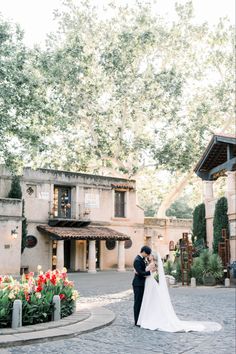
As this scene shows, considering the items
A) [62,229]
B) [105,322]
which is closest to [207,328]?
[105,322]

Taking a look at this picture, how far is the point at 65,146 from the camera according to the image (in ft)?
108

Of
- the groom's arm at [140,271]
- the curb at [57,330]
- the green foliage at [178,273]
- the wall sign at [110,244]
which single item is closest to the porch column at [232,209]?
the green foliage at [178,273]

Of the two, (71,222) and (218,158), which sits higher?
(218,158)

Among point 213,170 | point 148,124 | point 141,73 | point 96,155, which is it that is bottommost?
point 213,170

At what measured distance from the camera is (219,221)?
22.5 metres

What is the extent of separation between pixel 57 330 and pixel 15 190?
2053cm

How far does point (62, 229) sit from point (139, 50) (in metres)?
13.8

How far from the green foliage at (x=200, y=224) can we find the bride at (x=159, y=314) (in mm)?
16125

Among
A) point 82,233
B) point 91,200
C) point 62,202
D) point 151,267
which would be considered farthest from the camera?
point 91,200

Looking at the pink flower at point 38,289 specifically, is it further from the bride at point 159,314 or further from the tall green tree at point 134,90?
the tall green tree at point 134,90

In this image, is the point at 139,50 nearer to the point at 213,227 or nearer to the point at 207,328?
the point at 213,227

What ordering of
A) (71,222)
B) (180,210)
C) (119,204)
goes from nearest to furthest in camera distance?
(71,222) → (119,204) → (180,210)

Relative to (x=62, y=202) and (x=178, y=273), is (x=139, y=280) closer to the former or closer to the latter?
(x=178, y=273)

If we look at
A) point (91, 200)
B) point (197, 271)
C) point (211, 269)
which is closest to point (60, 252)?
point (91, 200)
